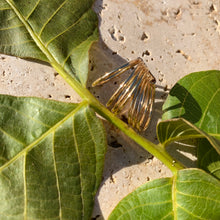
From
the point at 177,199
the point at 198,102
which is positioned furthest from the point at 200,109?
the point at 177,199

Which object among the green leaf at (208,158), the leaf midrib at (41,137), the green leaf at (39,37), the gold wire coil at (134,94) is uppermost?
the green leaf at (39,37)

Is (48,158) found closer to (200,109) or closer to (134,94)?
(134,94)

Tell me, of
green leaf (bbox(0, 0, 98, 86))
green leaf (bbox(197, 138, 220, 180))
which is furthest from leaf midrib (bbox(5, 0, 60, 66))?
green leaf (bbox(197, 138, 220, 180))

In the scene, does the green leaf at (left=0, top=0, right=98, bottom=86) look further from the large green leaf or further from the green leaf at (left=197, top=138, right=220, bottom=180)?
the green leaf at (left=197, top=138, right=220, bottom=180)

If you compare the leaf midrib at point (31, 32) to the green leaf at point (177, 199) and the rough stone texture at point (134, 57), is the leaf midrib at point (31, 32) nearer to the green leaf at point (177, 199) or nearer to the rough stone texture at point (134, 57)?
the rough stone texture at point (134, 57)

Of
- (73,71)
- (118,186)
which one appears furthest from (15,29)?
(118,186)

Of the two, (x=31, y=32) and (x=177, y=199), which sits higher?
(x=31, y=32)

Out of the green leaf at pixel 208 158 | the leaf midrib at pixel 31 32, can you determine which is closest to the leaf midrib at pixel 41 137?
the leaf midrib at pixel 31 32
